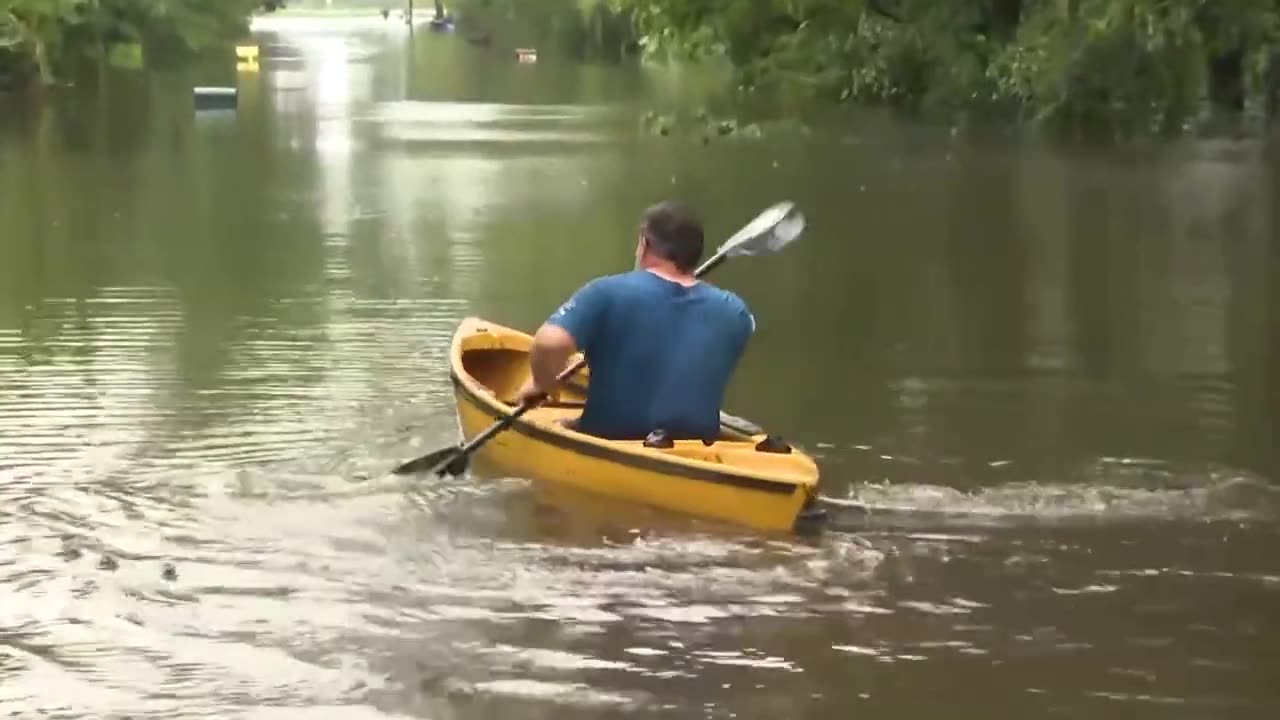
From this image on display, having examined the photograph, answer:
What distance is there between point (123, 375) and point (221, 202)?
9.33 meters

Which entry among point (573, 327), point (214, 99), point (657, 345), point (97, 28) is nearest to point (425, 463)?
point (573, 327)

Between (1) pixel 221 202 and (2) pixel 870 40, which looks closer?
(1) pixel 221 202

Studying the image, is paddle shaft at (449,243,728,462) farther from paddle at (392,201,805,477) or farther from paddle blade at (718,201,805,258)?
paddle blade at (718,201,805,258)

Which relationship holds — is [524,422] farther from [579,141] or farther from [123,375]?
[579,141]

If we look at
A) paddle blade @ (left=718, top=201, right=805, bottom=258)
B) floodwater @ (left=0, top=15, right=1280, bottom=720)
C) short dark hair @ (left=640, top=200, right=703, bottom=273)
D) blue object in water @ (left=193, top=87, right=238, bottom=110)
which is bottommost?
floodwater @ (left=0, top=15, right=1280, bottom=720)

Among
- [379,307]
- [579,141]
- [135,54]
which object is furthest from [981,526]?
[135,54]

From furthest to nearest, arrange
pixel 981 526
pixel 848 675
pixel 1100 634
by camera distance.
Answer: pixel 981 526
pixel 1100 634
pixel 848 675

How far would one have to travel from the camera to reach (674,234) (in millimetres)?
7766

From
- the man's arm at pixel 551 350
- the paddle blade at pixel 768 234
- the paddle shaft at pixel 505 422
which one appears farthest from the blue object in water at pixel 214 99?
the man's arm at pixel 551 350

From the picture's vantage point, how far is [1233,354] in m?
11.7

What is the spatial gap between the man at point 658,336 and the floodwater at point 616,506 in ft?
1.58

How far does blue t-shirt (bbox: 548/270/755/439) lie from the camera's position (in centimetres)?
775

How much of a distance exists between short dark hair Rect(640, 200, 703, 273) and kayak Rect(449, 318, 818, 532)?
2.40 ft

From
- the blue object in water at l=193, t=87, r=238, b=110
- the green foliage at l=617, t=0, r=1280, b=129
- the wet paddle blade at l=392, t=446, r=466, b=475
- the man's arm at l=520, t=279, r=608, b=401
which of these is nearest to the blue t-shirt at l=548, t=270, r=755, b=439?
the man's arm at l=520, t=279, r=608, b=401
